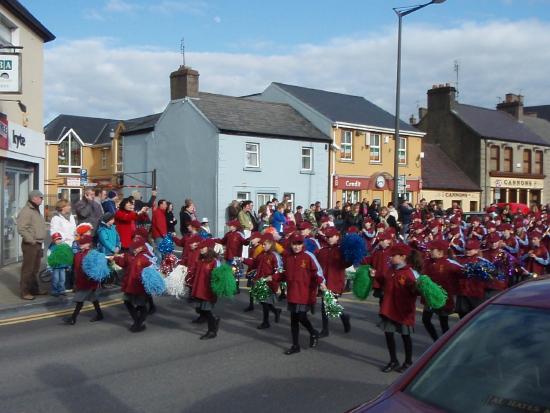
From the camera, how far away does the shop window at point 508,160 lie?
44.6m

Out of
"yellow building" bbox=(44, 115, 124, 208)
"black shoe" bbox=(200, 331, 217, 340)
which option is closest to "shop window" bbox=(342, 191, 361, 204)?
"yellow building" bbox=(44, 115, 124, 208)

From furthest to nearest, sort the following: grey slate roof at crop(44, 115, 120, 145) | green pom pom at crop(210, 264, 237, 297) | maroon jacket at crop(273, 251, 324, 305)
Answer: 1. grey slate roof at crop(44, 115, 120, 145)
2. green pom pom at crop(210, 264, 237, 297)
3. maroon jacket at crop(273, 251, 324, 305)

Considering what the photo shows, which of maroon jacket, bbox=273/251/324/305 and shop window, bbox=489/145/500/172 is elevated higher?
shop window, bbox=489/145/500/172

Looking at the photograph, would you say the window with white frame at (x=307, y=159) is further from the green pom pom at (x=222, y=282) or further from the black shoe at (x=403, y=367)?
the black shoe at (x=403, y=367)

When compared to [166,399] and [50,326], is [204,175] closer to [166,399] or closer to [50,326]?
[50,326]

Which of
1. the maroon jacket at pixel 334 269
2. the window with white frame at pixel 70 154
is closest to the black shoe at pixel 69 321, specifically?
the maroon jacket at pixel 334 269

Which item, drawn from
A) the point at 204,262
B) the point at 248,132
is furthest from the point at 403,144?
the point at 204,262

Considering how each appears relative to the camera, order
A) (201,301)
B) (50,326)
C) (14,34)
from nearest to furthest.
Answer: (201,301)
(50,326)
(14,34)

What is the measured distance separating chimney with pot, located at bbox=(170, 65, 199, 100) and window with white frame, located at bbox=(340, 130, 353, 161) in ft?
27.3

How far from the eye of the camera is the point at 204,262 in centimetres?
897

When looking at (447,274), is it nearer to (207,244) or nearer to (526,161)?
(207,244)

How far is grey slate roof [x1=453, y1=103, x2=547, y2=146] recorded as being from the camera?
143 ft

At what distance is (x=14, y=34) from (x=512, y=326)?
16.3m

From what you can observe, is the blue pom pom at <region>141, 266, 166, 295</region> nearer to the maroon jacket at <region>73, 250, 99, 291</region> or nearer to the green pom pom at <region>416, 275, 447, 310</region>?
the maroon jacket at <region>73, 250, 99, 291</region>
